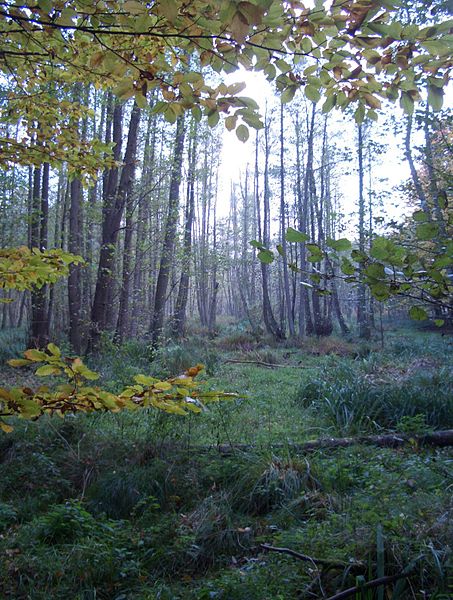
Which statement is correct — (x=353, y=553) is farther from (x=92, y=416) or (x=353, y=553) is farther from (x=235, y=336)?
(x=235, y=336)

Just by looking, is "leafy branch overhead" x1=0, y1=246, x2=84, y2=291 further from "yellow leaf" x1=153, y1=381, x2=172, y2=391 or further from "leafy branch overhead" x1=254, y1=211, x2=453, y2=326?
"leafy branch overhead" x1=254, y1=211, x2=453, y2=326

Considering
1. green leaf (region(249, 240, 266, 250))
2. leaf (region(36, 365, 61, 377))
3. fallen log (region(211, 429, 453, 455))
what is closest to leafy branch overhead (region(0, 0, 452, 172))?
green leaf (region(249, 240, 266, 250))

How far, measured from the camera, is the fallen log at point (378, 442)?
4844mm

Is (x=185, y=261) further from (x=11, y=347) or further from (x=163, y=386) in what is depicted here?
(x=163, y=386)

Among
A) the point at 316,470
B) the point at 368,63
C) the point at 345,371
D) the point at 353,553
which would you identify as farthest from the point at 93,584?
the point at 345,371

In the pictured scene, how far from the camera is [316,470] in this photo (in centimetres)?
413

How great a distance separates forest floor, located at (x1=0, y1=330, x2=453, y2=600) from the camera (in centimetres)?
268

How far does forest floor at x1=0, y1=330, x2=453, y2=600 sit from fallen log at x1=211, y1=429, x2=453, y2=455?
8 cm

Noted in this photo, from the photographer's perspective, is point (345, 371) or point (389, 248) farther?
point (345, 371)

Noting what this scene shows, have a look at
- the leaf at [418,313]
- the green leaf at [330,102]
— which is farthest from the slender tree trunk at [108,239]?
the leaf at [418,313]

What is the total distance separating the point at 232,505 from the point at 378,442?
82.5 inches

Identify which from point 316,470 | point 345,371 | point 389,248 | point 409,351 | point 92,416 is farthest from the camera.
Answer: point 409,351

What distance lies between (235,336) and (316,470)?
530 inches

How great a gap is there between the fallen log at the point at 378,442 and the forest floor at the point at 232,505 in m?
0.08
